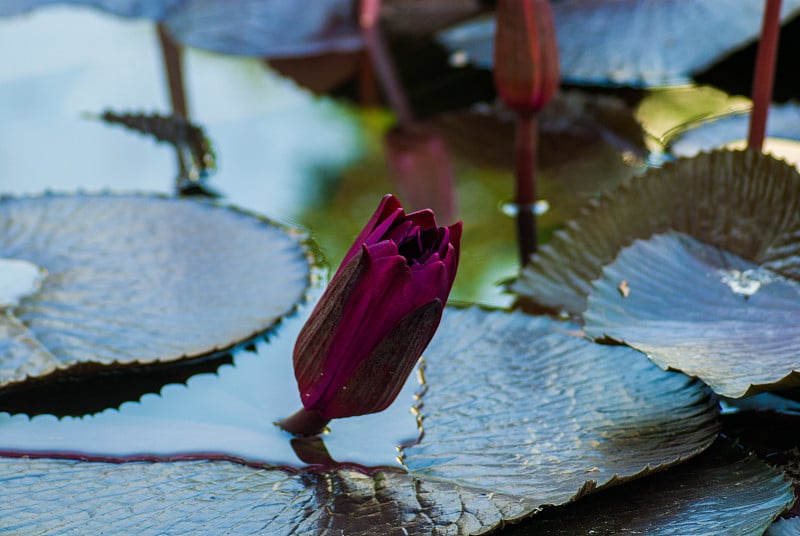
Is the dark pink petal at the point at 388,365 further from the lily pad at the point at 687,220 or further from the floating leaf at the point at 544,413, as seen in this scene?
the lily pad at the point at 687,220

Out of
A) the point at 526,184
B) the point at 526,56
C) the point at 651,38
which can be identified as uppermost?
the point at 651,38

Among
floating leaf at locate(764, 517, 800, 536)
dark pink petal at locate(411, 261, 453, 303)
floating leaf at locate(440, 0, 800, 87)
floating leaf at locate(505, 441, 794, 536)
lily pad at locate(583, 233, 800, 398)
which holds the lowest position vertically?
floating leaf at locate(764, 517, 800, 536)

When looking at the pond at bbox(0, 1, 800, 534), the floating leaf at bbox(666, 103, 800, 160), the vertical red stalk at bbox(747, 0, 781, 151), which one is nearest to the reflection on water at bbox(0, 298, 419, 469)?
the pond at bbox(0, 1, 800, 534)

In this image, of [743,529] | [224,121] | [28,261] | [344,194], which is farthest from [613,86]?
[743,529]

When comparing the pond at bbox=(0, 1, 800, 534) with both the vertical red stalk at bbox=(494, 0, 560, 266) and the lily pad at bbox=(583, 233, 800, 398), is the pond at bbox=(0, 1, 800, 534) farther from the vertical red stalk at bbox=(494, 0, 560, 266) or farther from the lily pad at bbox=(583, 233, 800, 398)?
the vertical red stalk at bbox=(494, 0, 560, 266)

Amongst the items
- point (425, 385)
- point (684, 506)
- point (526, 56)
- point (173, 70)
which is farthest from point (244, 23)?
point (684, 506)

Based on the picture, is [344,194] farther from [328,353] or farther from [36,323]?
[328,353]

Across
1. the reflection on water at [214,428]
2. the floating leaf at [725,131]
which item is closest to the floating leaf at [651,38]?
the floating leaf at [725,131]

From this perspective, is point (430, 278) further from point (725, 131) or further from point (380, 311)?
point (725, 131)
